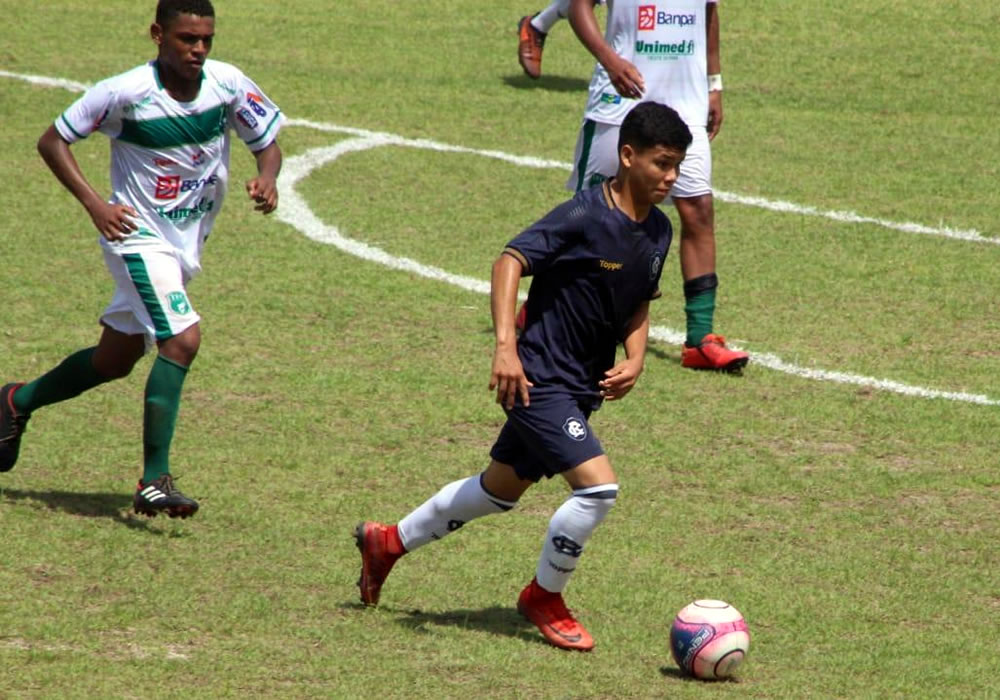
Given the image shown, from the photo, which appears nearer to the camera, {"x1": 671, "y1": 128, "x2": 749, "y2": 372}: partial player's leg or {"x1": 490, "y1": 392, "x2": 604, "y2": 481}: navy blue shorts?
{"x1": 490, "y1": 392, "x2": 604, "y2": 481}: navy blue shorts

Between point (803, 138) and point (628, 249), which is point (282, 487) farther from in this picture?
point (803, 138)

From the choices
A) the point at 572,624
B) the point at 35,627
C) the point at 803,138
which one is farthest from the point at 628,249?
the point at 803,138

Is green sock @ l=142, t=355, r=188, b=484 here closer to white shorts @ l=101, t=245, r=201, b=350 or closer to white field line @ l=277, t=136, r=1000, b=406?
white shorts @ l=101, t=245, r=201, b=350

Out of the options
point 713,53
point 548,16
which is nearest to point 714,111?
point 713,53

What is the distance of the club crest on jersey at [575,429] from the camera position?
594 centimetres

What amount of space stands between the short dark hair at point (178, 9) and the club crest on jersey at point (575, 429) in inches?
91.7

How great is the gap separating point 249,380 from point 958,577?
12.3 ft

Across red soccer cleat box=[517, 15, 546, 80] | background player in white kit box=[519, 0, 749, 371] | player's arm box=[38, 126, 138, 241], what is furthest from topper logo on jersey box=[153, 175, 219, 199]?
red soccer cleat box=[517, 15, 546, 80]

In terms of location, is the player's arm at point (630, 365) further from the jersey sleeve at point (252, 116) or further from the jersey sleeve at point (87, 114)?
the jersey sleeve at point (87, 114)

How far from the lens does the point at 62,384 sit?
7320mm

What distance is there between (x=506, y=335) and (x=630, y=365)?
20.4 inches

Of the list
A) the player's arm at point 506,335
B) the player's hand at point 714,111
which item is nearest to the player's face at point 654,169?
the player's arm at point 506,335

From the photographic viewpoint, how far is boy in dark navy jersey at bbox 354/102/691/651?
594cm

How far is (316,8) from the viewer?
698 inches
